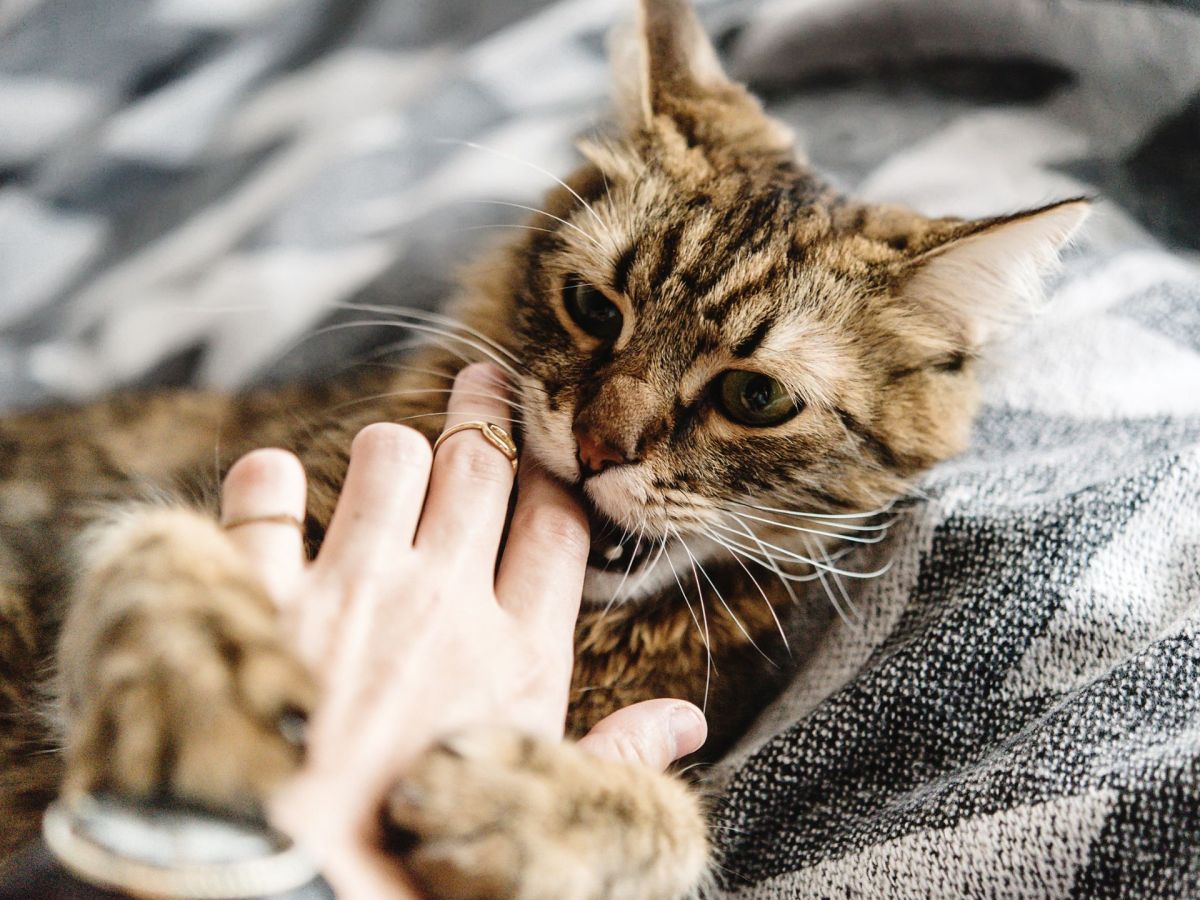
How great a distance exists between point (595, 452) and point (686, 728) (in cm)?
33

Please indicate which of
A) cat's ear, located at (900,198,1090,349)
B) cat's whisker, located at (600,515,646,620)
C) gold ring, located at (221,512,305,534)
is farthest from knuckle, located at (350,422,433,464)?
cat's ear, located at (900,198,1090,349)

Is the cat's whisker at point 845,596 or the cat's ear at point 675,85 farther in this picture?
the cat's ear at point 675,85

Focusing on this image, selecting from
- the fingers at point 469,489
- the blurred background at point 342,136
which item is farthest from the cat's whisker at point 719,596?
the blurred background at point 342,136

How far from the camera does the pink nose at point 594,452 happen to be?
991 mm

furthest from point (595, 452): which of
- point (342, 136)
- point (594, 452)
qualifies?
point (342, 136)

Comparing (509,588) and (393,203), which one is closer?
(509,588)

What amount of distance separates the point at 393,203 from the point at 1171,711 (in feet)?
5.09

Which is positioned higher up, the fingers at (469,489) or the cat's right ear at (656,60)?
the cat's right ear at (656,60)

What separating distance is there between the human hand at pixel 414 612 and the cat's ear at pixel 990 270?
528mm

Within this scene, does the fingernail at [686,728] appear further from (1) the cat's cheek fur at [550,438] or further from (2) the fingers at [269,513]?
(2) the fingers at [269,513]

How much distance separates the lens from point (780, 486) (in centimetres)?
105

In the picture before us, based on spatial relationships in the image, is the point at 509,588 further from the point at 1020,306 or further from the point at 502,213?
the point at 502,213

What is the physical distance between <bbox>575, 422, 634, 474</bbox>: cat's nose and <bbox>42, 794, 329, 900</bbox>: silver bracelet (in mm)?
529

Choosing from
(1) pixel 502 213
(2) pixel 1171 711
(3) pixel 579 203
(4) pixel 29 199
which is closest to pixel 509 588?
(3) pixel 579 203
